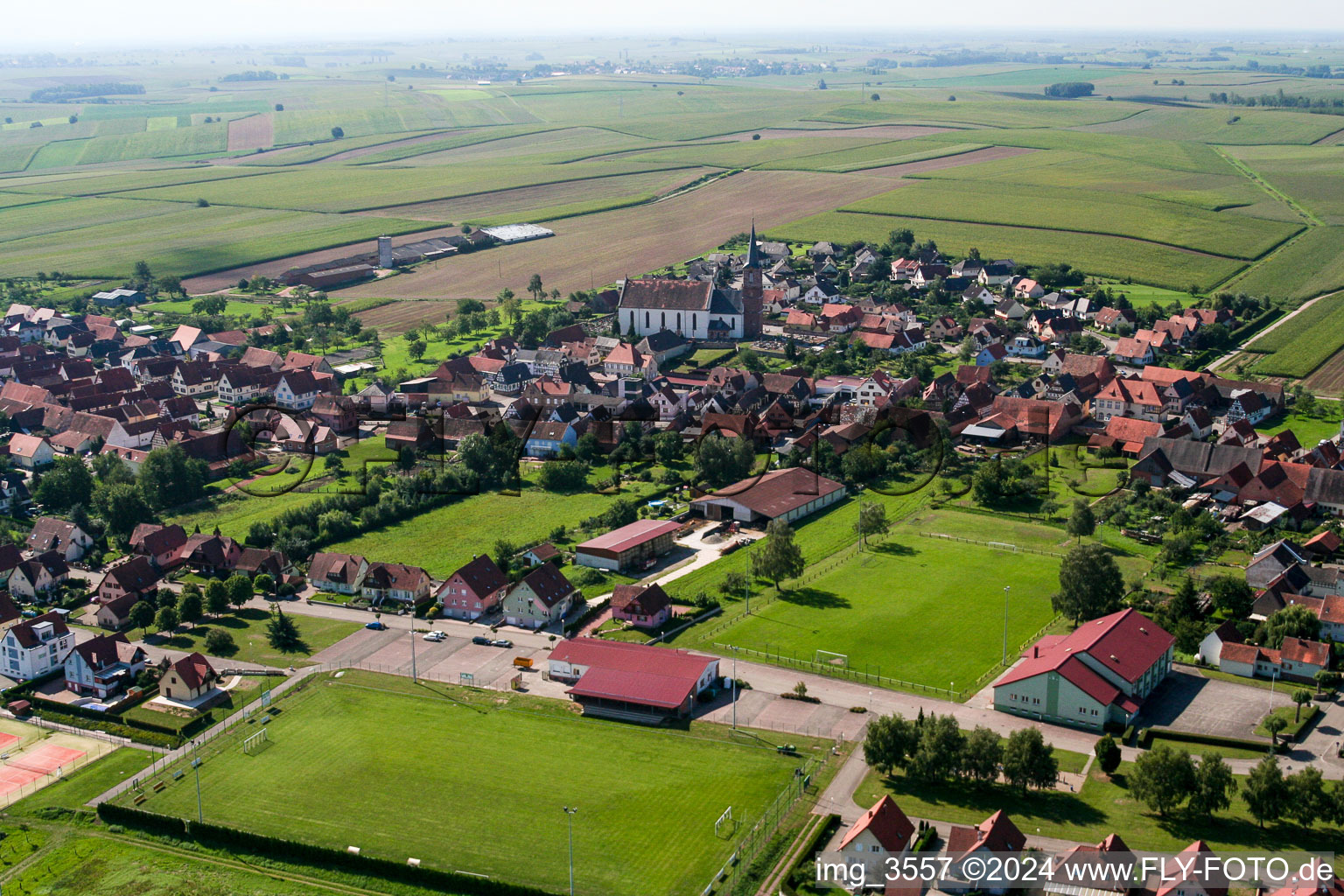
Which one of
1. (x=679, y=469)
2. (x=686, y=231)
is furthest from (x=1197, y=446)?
(x=686, y=231)

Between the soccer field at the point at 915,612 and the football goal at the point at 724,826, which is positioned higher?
the soccer field at the point at 915,612

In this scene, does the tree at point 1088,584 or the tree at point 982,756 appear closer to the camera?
the tree at point 982,756

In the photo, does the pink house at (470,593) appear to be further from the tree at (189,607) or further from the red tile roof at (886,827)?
the red tile roof at (886,827)

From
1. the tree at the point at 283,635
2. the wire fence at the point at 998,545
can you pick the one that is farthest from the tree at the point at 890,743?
the tree at the point at 283,635

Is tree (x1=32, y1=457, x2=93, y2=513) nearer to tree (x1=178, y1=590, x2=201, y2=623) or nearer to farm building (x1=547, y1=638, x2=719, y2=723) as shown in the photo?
tree (x1=178, y1=590, x2=201, y2=623)

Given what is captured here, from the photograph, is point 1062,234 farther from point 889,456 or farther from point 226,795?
point 226,795

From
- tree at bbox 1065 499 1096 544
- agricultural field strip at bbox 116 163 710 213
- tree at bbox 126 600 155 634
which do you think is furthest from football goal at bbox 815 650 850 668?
agricultural field strip at bbox 116 163 710 213

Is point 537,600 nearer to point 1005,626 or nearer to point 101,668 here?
point 101,668
